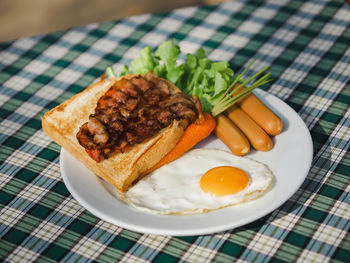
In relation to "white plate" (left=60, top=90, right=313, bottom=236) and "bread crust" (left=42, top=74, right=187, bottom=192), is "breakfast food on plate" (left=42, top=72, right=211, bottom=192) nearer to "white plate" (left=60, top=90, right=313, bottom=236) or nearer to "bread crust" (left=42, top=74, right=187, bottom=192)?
"bread crust" (left=42, top=74, right=187, bottom=192)

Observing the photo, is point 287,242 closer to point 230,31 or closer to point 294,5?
point 230,31

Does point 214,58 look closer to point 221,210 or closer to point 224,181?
point 224,181

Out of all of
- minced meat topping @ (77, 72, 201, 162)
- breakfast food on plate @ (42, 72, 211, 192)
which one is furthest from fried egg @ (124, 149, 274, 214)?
minced meat topping @ (77, 72, 201, 162)

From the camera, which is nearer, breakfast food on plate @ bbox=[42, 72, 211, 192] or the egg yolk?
the egg yolk

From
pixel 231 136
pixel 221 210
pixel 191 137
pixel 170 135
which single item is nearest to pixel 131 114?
pixel 170 135

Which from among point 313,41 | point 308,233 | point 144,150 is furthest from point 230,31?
point 308,233

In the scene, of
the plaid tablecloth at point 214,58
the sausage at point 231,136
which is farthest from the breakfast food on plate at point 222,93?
the plaid tablecloth at point 214,58
